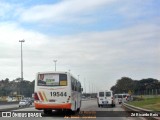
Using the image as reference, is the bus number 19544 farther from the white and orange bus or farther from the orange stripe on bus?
the orange stripe on bus

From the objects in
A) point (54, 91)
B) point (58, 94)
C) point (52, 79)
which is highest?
point (52, 79)

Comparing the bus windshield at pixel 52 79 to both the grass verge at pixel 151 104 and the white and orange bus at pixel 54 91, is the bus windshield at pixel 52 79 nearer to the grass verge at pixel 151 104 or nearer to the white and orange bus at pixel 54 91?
the white and orange bus at pixel 54 91

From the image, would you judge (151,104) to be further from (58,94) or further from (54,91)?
(54,91)

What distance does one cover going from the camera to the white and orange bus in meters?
27.5

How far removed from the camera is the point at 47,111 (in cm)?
3030

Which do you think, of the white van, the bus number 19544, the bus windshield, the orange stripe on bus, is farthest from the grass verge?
the bus windshield

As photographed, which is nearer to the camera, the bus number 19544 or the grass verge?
the bus number 19544

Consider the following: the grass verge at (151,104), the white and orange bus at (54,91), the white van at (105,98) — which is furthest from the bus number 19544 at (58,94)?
the white van at (105,98)

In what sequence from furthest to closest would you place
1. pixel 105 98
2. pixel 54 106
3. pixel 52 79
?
pixel 105 98 → pixel 52 79 → pixel 54 106

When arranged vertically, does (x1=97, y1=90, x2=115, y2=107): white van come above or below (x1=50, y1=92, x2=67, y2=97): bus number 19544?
below

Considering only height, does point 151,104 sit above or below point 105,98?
below

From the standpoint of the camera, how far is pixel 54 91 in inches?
1086

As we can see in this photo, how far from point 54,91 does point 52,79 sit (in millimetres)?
889

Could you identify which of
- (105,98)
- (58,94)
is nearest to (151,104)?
(105,98)
